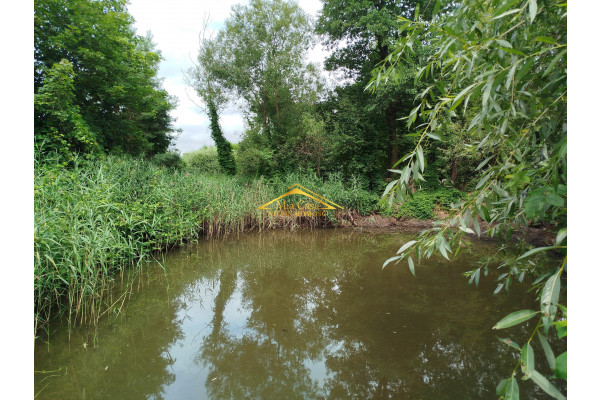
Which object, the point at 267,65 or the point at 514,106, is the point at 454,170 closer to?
the point at 267,65

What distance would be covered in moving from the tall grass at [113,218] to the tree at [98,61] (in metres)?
2.18

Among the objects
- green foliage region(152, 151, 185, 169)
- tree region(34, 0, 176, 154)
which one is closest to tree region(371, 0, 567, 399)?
tree region(34, 0, 176, 154)

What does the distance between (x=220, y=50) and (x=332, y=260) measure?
41.0 feet

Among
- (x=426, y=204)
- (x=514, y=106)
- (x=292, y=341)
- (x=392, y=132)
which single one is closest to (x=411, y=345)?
(x=292, y=341)

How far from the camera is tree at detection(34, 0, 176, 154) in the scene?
644 cm

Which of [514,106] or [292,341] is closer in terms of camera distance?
[514,106]

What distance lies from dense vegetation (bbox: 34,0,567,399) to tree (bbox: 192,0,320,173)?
7 cm

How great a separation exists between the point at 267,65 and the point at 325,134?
198 inches

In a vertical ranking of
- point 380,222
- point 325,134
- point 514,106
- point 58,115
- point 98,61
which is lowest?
point 380,222

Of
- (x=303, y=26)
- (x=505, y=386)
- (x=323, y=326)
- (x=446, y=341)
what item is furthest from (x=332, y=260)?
(x=303, y=26)

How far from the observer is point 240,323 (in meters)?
A: 2.92

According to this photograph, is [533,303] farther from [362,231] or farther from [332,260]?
[362,231]

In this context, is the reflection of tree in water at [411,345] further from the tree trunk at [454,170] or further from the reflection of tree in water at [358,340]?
the tree trunk at [454,170]

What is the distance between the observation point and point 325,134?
35.7 ft
